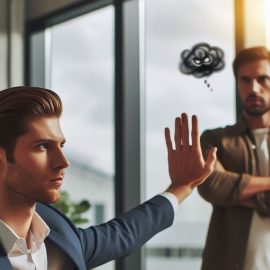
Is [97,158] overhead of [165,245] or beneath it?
overhead

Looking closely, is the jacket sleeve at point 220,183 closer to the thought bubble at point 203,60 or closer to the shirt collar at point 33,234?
the thought bubble at point 203,60

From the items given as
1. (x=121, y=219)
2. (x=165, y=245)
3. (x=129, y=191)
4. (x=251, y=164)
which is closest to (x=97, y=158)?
(x=129, y=191)

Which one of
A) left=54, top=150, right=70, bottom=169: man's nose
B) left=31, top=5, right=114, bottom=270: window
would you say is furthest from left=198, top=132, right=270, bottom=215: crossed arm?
left=54, top=150, right=70, bottom=169: man's nose

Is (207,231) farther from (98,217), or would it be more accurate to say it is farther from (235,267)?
(98,217)

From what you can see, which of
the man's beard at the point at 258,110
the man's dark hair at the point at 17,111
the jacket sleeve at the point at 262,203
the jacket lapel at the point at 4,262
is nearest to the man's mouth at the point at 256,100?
the man's beard at the point at 258,110

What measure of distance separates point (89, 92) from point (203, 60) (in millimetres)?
566

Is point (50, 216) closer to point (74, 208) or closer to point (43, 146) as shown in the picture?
point (43, 146)

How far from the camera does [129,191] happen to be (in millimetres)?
1918

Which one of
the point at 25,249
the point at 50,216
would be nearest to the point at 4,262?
the point at 25,249

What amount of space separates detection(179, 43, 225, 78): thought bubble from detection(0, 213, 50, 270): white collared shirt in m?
0.74

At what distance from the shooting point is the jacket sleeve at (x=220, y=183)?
1565 millimetres

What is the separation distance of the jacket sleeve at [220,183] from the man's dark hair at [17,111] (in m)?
0.59

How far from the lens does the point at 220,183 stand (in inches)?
62.1

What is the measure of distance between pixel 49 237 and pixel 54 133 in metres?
0.18
